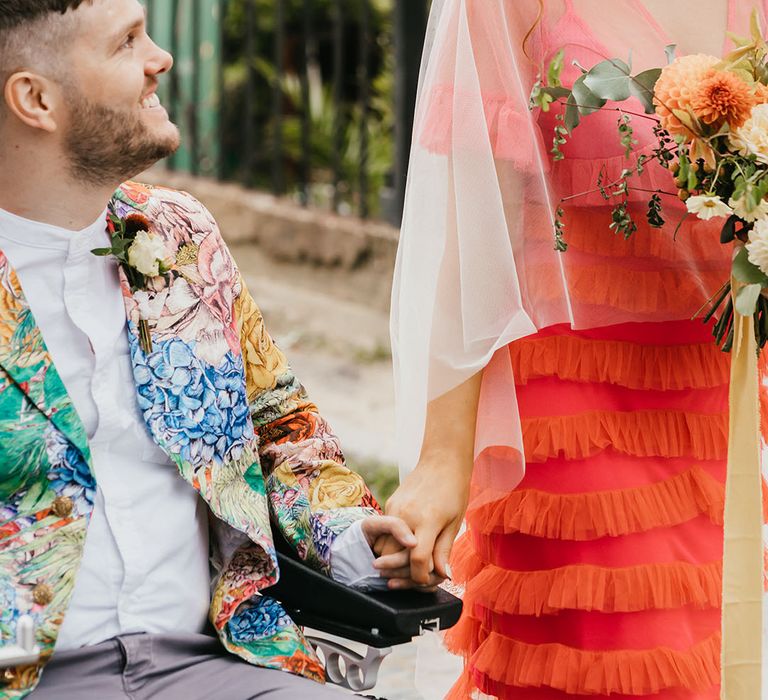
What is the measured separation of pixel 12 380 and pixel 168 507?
1.18ft

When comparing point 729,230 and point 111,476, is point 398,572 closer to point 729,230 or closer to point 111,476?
point 111,476

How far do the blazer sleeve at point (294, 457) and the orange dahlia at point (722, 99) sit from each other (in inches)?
36.1

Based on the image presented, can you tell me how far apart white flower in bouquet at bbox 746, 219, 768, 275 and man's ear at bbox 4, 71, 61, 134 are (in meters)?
1.16

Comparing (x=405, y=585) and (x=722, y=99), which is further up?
(x=722, y=99)

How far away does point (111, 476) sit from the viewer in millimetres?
2393

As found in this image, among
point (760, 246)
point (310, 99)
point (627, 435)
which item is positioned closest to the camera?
point (760, 246)

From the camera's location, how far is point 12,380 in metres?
2.28

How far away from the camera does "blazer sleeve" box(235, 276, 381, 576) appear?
254cm

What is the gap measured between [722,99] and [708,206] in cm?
17

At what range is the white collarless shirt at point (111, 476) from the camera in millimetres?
2359

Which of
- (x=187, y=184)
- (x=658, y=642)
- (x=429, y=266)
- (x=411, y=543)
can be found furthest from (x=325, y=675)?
(x=187, y=184)

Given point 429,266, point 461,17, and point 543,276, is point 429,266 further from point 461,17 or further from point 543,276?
point 461,17

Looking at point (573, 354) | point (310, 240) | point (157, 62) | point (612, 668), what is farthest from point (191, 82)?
point (612, 668)

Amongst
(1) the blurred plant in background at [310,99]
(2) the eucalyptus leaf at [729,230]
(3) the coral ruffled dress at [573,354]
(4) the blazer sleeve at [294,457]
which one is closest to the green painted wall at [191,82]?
→ (1) the blurred plant in background at [310,99]
